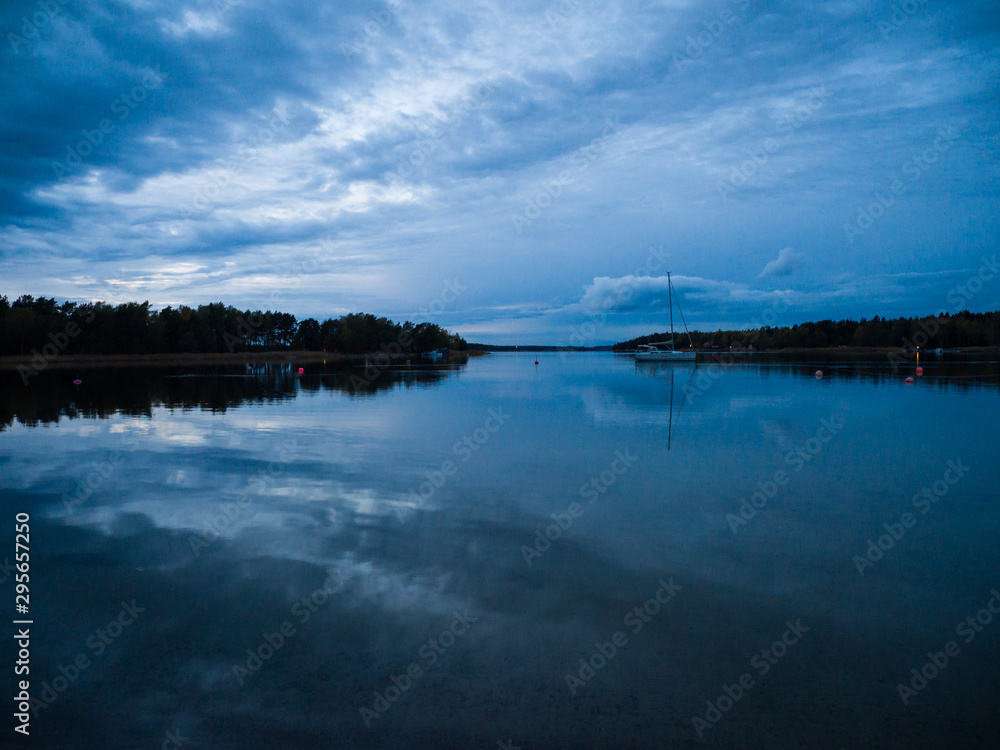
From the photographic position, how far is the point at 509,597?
24.6 ft

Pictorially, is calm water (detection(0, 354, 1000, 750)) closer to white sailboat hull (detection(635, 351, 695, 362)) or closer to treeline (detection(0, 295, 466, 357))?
white sailboat hull (detection(635, 351, 695, 362))

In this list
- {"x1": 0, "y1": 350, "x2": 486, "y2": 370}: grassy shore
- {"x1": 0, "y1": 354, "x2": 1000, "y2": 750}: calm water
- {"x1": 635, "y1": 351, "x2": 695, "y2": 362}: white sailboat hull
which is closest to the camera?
{"x1": 0, "y1": 354, "x2": 1000, "y2": 750}: calm water

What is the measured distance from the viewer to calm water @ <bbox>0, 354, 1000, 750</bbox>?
516 cm

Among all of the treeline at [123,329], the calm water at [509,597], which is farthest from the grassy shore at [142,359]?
the calm water at [509,597]

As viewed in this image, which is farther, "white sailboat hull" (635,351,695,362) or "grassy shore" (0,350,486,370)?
"grassy shore" (0,350,486,370)

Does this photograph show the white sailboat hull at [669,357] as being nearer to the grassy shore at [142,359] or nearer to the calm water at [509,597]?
the grassy shore at [142,359]

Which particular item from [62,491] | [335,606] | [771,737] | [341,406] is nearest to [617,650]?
[771,737]

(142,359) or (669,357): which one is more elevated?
(142,359)

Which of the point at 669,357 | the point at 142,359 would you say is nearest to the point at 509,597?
the point at 669,357

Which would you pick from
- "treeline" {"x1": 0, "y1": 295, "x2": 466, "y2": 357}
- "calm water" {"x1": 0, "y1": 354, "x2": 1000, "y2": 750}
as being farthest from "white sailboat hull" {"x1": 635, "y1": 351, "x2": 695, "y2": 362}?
"treeline" {"x1": 0, "y1": 295, "x2": 466, "y2": 357}

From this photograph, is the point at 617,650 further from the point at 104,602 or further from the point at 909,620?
the point at 104,602

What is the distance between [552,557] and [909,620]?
4536 mm

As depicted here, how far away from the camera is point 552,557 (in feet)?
29.4

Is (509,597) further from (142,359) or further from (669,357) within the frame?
(142,359)
